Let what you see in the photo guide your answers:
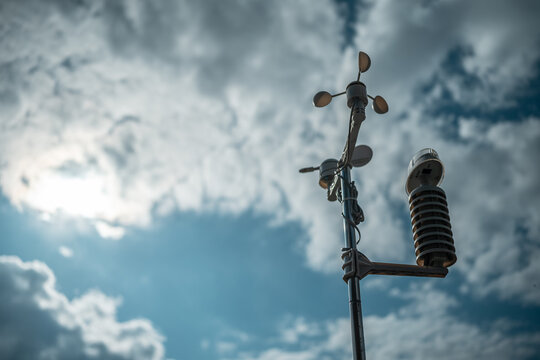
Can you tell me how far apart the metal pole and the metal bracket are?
0.35ft

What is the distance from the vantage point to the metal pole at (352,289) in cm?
721

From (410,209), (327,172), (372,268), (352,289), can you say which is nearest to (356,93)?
(327,172)

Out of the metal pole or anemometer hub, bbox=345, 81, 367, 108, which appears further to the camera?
anemometer hub, bbox=345, 81, 367, 108

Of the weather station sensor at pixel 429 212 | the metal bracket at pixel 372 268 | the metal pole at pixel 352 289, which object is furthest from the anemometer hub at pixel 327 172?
the metal bracket at pixel 372 268

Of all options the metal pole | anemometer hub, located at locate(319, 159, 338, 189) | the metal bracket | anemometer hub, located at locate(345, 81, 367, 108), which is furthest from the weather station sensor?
anemometer hub, located at locate(345, 81, 367, 108)

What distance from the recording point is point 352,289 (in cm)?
782

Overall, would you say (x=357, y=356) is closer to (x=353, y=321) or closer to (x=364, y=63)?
(x=353, y=321)

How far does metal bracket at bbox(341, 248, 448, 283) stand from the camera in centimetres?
802

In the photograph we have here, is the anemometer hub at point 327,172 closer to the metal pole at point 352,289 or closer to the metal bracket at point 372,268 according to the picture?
the metal pole at point 352,289

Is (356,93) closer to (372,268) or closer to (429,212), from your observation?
(429,212)

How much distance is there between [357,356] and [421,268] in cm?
244

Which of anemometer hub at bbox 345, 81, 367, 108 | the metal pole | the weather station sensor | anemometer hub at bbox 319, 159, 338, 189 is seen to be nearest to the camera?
the metal pole

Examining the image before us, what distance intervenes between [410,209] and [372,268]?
2065 millimetres

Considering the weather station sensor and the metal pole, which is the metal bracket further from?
the weather station sensor
